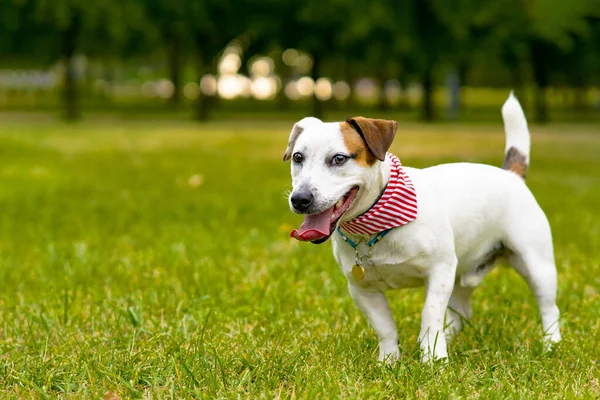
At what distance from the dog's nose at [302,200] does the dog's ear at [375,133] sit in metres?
0.37

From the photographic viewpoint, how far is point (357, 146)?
380 centimetres

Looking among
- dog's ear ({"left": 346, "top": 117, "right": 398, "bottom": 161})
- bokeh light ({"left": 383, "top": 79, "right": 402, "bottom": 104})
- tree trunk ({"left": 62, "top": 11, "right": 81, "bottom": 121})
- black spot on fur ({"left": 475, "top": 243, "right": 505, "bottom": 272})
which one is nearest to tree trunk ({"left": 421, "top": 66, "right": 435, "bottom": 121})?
bokeh light ({"left": 383, "top": 79, "right": 402, "bottom": 104})

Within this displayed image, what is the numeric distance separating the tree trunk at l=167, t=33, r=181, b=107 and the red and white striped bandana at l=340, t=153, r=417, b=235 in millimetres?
34077

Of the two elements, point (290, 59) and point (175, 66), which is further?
point (290, 59)

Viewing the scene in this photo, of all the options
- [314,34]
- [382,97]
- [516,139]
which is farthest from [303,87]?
[516,139]

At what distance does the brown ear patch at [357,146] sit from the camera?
378cm

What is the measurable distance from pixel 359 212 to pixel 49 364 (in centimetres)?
156

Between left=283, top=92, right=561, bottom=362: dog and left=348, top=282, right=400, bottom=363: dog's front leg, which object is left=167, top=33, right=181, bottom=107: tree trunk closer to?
left=283, top=92, right=561, bottom=362: dog

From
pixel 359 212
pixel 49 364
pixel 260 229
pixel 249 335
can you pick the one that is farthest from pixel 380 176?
pixel 260 229

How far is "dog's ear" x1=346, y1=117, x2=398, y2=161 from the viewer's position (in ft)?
12.4

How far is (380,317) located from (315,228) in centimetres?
78

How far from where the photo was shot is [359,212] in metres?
3.94

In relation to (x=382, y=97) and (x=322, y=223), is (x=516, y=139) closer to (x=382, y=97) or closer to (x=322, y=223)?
(x=322, y=223)

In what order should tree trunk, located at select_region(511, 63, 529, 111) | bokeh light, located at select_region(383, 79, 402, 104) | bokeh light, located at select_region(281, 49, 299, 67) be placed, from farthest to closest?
1. bokeh light, located at select_region(383, 79, 402, 104)
2. bokeh light, located at select_region(281, 49, 299, 67)
3. tree trunk, located at select_region(511, 63, 529, 111)
